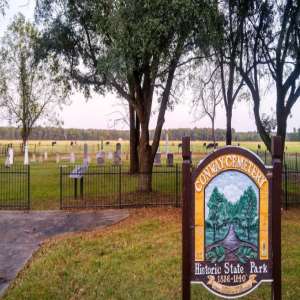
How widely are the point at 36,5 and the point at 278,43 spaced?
833 centimetres

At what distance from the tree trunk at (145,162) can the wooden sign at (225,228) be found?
→ 1102 centimetres

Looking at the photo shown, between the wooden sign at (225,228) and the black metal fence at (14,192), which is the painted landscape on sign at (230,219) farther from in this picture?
the black metal fence at (14,192)

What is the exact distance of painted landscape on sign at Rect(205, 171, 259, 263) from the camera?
15.1 feet

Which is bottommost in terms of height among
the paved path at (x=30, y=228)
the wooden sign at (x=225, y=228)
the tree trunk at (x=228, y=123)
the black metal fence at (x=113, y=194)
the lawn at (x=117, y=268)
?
the paved path at (x=30, y=228)

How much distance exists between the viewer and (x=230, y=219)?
4605mm

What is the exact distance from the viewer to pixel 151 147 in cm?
1611

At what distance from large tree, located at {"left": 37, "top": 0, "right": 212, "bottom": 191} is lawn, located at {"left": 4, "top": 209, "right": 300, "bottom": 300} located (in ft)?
16.6

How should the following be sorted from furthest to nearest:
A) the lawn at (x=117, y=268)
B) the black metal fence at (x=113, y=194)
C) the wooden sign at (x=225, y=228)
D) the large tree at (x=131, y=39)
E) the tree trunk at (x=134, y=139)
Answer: the tree trunk at (x=134, y=139) → the black metal fence at (x=113, y=194) → the large tree at (x=131, y=39) → the lawn at (x=117, y=268) → the wooden sign at (x=225, y=228)

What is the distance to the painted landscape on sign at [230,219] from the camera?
4594 mm

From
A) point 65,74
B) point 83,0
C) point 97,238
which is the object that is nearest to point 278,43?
point 83,0

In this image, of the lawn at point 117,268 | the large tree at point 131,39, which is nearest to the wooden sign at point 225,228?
the lawn at point 117,268

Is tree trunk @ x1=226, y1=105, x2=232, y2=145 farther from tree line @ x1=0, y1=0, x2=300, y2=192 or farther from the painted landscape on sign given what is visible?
the painted landscape on sign

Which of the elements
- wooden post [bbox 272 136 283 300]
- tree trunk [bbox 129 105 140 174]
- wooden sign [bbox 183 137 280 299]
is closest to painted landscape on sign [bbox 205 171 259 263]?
wooden sign [bbox 183 137 280 299]

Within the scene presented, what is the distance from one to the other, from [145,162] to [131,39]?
5.24 meters
